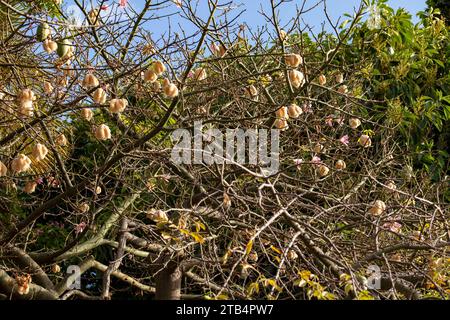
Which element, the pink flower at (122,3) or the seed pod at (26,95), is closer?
the seed pod at (26,95)

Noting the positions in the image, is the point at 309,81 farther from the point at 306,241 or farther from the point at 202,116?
the point at 306,241

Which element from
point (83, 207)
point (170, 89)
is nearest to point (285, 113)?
point (170, 89)

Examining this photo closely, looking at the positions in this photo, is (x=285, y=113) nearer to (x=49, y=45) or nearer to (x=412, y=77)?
(x=49, y=45)

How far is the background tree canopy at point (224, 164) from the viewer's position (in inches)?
109

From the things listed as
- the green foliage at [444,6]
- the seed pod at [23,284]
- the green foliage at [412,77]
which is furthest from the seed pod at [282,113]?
the green foliage at [444,6]

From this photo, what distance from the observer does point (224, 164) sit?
3.21m

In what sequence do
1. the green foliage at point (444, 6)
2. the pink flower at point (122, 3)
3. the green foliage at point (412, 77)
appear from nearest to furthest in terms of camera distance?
the pink flower at point (122, 3), the green foliage at point (412, 77), the green foliage at point (444, 6)

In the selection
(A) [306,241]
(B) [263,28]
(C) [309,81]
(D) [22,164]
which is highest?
(B) [263,28]

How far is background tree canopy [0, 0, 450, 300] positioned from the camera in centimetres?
278

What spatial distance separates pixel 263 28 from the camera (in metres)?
4.07

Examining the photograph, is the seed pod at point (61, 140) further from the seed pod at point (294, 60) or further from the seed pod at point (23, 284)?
the seed pod at point (294, 60)
